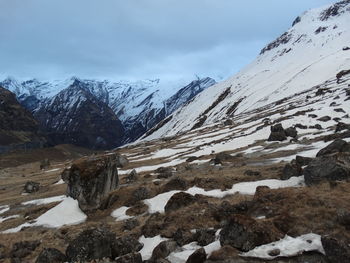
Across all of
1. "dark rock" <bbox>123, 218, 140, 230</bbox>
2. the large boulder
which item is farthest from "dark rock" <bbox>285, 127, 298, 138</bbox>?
"dark rock" <bbox>123, 218, 140, 230</bbox>

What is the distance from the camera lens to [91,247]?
18891mm

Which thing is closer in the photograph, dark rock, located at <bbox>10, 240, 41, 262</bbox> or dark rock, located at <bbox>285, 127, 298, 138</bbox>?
A: dark rock, located at <bbox>10, 240, 41, 262</bbox>

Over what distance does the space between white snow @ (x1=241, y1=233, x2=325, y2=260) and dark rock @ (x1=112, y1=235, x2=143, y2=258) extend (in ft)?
20.5

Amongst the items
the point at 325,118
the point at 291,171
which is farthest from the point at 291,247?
the point at 325,118

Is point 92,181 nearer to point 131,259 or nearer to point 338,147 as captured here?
point 131,259

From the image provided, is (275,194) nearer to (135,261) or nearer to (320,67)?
(135,261)

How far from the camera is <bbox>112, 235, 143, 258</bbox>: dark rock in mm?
19484

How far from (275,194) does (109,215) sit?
1298cm

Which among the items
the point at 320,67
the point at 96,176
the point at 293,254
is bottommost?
the point at 293,254

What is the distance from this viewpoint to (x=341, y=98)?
83.4 meters

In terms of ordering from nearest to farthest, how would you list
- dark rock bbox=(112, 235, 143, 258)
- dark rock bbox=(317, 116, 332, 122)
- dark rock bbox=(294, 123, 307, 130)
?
dark rock bbox=(112, 235, 143, 258), dark rock bbox=(294, 123, 307, 130), dark rock bbox=(317, 116, 332, 122)

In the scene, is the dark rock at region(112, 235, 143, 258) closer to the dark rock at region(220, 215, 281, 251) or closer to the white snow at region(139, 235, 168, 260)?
the white snow at region(139, 235, 168, 260)

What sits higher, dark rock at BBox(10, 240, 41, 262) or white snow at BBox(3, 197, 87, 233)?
white snow at BBox(3, 197, 87, 233)

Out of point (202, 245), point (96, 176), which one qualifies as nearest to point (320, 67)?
point (96, 176)
